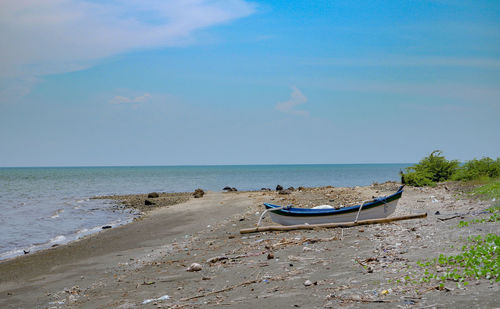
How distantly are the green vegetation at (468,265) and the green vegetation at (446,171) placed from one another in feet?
63.4

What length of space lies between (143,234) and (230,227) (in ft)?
15.0

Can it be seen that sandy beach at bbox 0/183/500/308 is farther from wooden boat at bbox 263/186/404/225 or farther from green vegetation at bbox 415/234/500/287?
wooden boat at bbox 263/186/404/225

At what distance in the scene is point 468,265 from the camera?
7668 mm

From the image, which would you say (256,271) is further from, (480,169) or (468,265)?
(480,169)

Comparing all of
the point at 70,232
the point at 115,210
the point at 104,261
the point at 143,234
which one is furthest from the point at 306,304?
the point at 115,210

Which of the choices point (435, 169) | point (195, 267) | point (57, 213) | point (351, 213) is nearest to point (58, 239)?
point (57, 213)

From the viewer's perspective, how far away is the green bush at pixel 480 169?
27.5 m

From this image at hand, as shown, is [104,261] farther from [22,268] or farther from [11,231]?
[11,231]

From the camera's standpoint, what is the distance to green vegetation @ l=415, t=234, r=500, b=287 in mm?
7105

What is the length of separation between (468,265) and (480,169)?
23.1 meters

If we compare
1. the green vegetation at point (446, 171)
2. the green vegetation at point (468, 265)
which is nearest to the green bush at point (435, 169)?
the green vegetation at point (446, 171)

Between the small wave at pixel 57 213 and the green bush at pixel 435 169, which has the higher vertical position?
the green bush at pixel 435 169

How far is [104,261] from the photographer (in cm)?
1462

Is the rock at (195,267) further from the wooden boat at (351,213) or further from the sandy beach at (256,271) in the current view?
the wooden boat at (351,213)
